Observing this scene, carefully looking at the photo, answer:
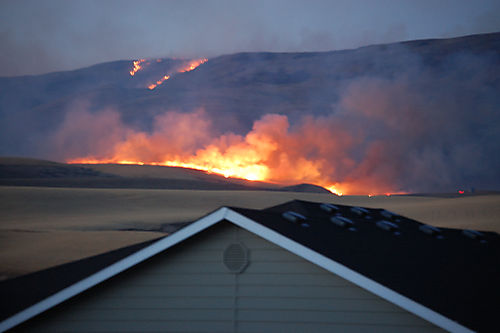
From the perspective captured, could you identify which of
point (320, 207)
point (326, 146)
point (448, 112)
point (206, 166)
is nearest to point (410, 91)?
point (448, 112)

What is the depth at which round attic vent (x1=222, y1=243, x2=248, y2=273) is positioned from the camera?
21.1 ft

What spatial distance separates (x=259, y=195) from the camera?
58.9 meters

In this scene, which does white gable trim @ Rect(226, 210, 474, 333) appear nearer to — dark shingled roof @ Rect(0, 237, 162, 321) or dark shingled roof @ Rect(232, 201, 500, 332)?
dark shingled roof @ Rect(232, 201, 500, 332)

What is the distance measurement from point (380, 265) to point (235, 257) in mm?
1904

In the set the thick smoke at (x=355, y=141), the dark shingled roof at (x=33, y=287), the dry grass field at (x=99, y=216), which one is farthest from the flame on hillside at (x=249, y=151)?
the dark shingled roof at (x=33, y=287)

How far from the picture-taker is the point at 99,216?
129 ft

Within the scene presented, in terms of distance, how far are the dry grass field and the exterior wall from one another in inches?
436

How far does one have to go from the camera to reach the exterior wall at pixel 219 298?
623cm

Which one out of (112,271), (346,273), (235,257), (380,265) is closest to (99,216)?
(112,271)

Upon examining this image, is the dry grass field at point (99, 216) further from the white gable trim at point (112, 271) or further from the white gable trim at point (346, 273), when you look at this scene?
the white gable trim at point (346, 273)

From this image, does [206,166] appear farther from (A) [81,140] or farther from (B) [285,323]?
(B) [285,323]

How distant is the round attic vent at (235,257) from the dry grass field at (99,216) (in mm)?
11913

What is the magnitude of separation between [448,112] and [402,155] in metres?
17.6

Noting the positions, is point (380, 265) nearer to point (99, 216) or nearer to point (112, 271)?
point (112, 271)
